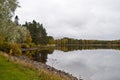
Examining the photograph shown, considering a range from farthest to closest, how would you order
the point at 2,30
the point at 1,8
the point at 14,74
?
the point at 2,30 < the point at 1,8 < the point at 14,74

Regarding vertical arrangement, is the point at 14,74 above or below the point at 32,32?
below

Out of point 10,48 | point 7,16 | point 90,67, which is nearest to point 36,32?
point 10,48

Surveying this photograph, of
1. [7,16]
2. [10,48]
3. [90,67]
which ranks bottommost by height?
[90,67]

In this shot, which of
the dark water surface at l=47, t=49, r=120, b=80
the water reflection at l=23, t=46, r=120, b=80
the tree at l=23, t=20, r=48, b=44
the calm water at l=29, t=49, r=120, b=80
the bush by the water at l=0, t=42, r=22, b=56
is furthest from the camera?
the tree at l=23, t=20, r=48, b=44

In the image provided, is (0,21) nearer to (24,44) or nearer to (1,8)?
(1,8)

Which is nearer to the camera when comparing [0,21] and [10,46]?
[0,21]

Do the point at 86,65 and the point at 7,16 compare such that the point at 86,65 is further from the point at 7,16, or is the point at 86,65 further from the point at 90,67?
the point at 7,16

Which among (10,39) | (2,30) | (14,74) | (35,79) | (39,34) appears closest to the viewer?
(35,79)

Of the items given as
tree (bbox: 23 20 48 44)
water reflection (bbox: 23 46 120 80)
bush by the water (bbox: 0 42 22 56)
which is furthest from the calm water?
Answer: tree (bbox: 23 20 48 44)

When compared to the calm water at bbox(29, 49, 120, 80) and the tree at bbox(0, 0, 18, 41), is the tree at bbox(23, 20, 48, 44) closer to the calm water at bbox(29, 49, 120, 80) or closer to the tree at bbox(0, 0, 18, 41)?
the calm water at bbox(29, 49, 120, 80)

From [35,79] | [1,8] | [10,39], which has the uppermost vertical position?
[1,8]

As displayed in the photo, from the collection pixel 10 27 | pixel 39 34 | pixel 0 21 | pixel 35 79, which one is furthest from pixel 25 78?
pixel 39 34

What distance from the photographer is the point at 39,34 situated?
165750 millimetres

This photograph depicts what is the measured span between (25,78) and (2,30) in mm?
8398
